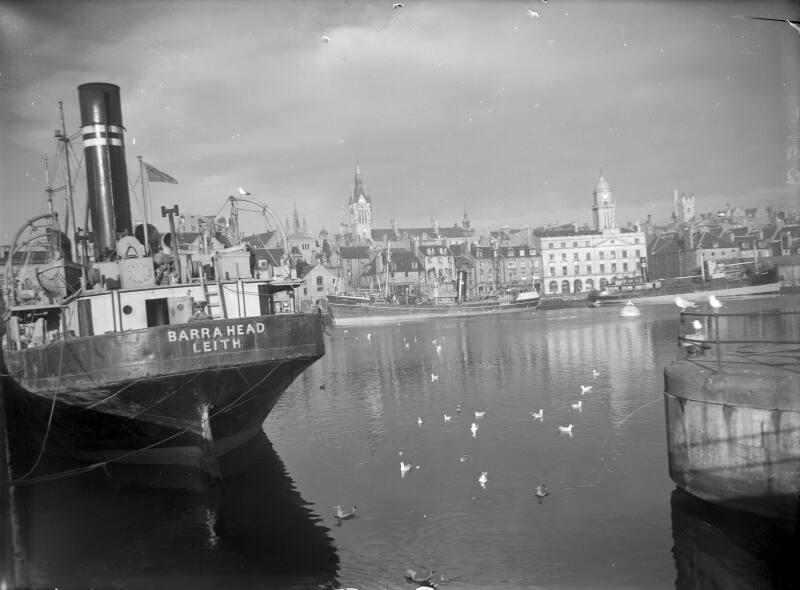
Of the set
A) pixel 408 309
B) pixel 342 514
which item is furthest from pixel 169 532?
pixel 408 309

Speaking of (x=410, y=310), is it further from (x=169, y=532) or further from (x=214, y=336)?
(x=169, y=532)

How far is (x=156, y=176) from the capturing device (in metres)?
16.8

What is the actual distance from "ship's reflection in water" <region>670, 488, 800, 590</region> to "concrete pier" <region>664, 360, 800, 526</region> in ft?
1.18

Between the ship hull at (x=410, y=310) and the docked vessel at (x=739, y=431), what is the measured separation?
77.5 m

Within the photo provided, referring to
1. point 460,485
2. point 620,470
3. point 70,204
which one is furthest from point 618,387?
point 70,204

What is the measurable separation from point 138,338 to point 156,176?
5.11 meters

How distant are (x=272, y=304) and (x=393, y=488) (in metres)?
7.32

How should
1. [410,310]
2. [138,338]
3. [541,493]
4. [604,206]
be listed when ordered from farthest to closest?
[604,206] < [410,310] < [138,338] < [541,493]

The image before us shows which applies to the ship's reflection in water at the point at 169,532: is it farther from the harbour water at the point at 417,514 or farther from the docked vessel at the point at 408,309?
the docked vessel at the point at 408,309

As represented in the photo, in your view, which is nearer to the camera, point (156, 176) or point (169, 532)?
point (169, 532)

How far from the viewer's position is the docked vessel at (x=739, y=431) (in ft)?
30.5

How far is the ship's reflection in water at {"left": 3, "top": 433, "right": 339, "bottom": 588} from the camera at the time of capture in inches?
425

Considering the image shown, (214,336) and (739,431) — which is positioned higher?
(214,336)

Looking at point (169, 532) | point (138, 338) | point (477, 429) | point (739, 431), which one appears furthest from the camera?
point (477, 429)
